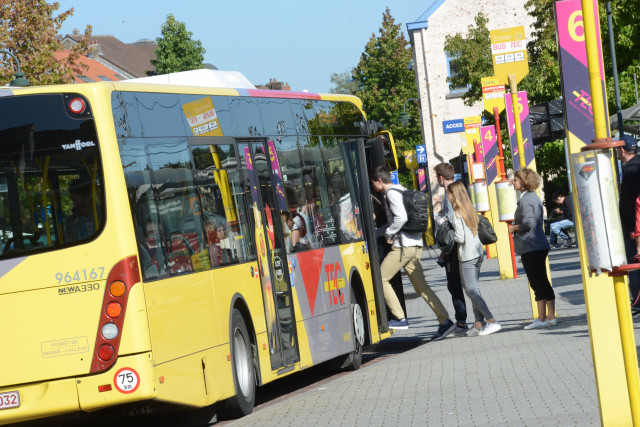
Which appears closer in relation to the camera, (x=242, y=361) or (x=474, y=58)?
(x=242, y=361)

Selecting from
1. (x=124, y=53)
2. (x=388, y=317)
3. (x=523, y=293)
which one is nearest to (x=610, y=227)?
(x=388, y=317)

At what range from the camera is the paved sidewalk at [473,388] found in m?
8.23

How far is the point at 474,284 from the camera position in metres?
14.3

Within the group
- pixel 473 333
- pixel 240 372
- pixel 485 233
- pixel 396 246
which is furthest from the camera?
pixel 396 246

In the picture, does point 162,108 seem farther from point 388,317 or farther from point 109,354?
point 388,317

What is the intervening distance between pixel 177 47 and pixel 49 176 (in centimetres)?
5515

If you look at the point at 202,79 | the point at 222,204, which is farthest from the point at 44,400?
the point at 202,79

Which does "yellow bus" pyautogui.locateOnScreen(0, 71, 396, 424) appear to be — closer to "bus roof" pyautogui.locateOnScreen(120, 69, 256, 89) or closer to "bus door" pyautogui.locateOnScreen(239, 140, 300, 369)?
"bus door" pyautogui.locateOnScreen(239, 140, 300, 369)

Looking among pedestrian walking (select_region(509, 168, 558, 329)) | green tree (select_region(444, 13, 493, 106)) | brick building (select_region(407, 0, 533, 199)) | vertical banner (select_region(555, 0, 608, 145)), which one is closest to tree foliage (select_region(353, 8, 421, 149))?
brick building (select_region(407, 0, 533, 199))

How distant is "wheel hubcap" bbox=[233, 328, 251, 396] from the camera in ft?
33.6

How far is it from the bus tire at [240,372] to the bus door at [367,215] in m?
4.06

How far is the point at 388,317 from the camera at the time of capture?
15047 mm

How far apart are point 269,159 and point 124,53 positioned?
337 ft

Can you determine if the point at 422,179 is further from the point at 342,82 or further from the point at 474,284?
the point at 342,82
